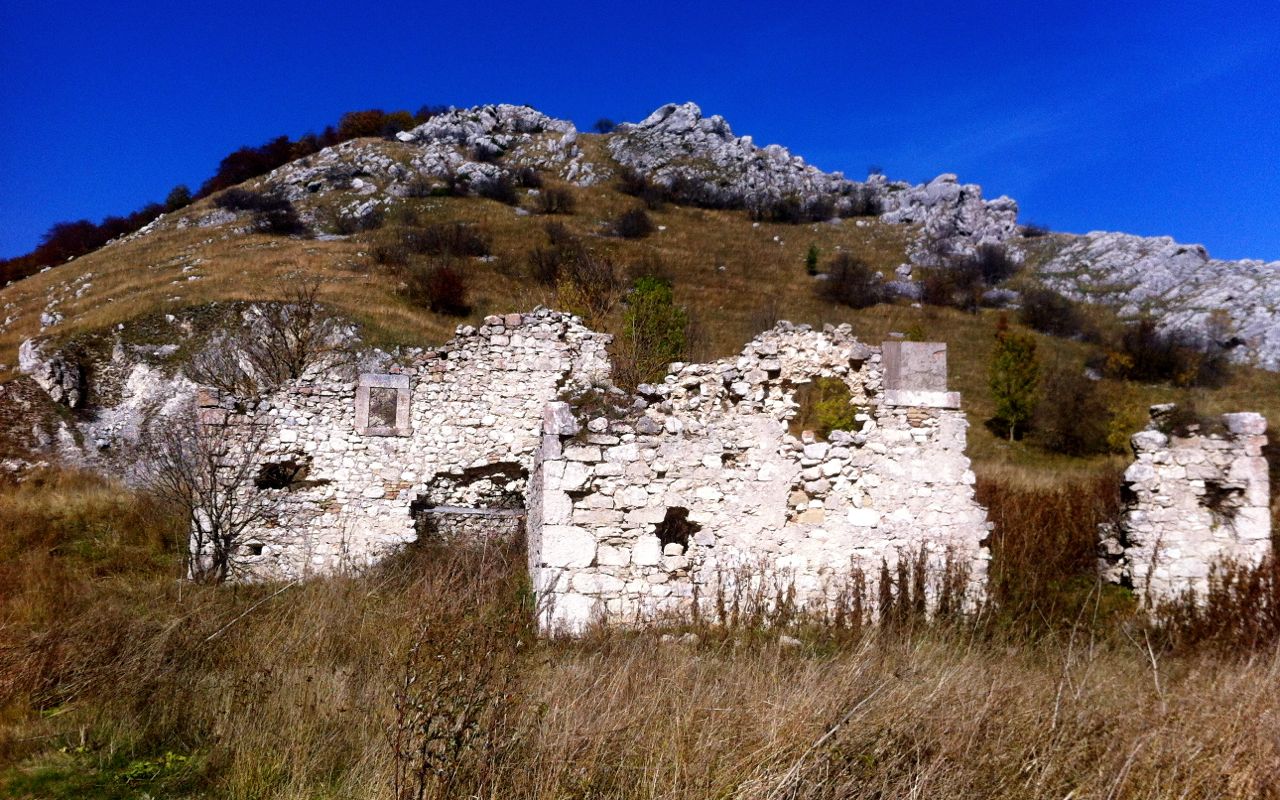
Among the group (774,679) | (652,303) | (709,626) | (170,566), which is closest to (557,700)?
(774,679)

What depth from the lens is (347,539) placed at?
1052cm

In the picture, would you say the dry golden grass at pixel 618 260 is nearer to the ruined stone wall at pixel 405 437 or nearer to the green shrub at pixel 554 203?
the green shrub at pixel 554 203

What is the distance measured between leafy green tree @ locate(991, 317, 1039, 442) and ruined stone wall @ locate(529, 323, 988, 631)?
71.8 feet

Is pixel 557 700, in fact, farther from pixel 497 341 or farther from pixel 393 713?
pixel 497 341

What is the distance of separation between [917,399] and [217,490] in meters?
9.52

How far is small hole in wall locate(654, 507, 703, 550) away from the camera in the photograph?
713 centimetres

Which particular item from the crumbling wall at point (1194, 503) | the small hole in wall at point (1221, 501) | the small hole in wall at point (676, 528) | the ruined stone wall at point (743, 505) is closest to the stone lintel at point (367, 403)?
the ruined stone wall at point (743, 505)

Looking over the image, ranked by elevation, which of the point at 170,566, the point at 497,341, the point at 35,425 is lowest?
the point at 170,566

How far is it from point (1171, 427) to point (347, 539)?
1132 centimetres

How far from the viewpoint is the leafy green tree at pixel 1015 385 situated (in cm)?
2619

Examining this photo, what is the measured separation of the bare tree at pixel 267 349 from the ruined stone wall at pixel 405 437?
6.82 meters

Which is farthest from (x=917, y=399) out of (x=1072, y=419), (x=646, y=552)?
(x=1072, y=419)

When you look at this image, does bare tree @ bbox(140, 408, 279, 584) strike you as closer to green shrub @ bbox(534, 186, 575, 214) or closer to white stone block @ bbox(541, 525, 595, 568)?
white stone block @ bbox(541, 525, 595, 568)

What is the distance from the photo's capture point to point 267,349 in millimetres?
19578
